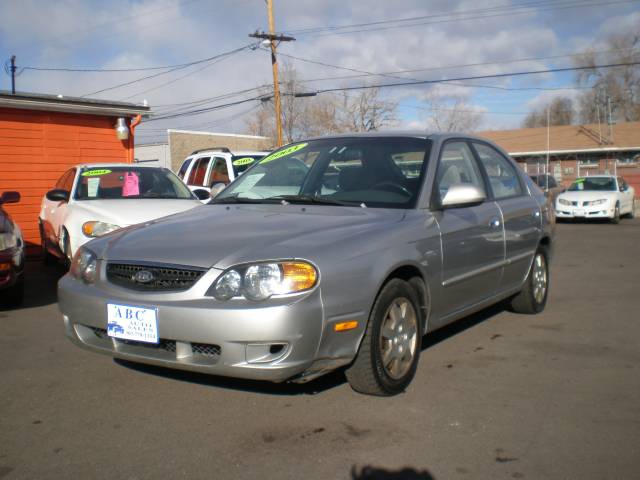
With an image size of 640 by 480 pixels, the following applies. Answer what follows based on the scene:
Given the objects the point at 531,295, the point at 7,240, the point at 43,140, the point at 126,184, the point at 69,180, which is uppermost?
the point at 43,140

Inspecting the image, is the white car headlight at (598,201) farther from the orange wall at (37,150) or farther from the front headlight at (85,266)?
the front headlight at (85,266)

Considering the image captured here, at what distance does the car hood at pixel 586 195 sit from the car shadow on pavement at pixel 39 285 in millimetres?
14304

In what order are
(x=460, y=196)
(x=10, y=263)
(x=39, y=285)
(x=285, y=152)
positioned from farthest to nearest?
(x=39, y=285), (x=10, y=263), (x=285, y=152), (x=460, y=196)

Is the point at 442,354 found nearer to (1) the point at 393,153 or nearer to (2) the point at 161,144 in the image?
(1) the point at 393,153

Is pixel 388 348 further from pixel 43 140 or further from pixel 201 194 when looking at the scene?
pixel 43 140

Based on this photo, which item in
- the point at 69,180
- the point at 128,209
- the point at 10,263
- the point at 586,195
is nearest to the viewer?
the point at 10,263

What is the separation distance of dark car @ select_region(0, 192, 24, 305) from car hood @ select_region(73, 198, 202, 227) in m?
0.99

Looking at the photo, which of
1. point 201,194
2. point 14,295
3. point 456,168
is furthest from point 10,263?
point 456,168

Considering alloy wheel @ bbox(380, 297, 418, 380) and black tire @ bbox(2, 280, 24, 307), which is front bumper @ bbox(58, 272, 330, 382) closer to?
alloy wheel @ bbox(380, 297, 418, 380)

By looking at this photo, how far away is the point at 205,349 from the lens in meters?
3.47

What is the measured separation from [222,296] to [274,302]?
0.27 meters

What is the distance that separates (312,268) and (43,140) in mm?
10061

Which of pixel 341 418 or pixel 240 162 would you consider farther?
pixel 240 162

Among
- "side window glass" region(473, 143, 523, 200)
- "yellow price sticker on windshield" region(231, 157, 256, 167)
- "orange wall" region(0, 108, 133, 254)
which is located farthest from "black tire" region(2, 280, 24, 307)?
"yellow price sticker on windshield" region(231, 157, 256, 167)
